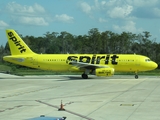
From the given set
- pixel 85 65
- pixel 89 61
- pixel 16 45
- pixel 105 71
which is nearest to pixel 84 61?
pixel 89 61

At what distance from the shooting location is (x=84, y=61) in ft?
151

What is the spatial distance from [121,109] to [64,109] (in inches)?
111

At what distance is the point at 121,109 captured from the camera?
1777cm

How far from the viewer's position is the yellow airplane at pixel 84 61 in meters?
44.4

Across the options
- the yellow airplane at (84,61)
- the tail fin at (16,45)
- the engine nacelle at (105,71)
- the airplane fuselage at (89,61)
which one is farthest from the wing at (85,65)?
the tail fin at (16,45)

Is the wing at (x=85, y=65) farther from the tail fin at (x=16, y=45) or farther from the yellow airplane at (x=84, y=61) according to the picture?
the tail fin at (x=16, y=45)

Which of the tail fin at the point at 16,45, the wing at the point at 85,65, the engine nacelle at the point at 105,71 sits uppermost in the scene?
the tail fin at the point at 16,45

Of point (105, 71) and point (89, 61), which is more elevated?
point (89, 61)

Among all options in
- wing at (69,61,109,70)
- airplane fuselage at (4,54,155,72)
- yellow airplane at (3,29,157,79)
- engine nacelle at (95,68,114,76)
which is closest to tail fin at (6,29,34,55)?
yellow airplane at (3,29,157,79)

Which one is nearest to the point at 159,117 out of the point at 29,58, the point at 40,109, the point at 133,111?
the point at 133,111

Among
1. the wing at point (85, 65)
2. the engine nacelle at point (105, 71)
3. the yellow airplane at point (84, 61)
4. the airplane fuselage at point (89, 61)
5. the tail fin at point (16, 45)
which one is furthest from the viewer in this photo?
the tail fin at point (16, 45)

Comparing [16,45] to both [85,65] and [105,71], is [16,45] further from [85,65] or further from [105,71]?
[105,71]

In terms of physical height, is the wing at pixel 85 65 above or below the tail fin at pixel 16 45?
below

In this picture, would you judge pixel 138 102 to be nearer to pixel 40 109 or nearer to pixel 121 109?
pixel 121 109
